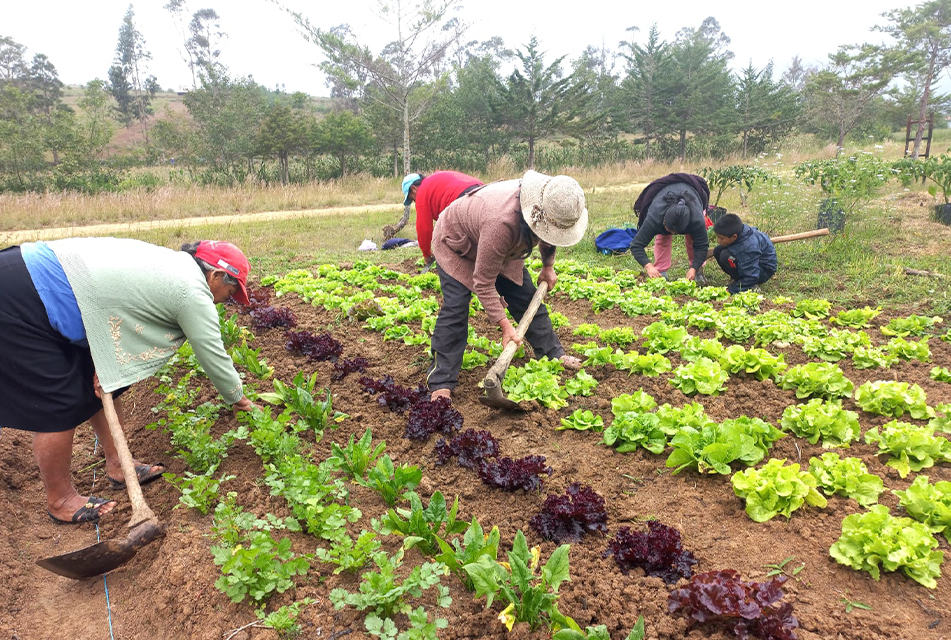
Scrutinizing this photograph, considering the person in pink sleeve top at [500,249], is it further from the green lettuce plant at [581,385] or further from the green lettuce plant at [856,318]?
the green lettuce plant at [856,318]

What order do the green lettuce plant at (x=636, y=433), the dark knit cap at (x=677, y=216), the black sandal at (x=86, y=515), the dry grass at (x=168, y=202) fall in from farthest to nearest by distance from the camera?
1. the dry grass at (x=168, y=202)
2. the dark knit cap at (x=677, y=216)
3. the green lettuce plant at (x=636, y=433)
4. the black sandal at (x=86, y=515)

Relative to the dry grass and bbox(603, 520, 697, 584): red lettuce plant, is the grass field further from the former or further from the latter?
bbox(603, 520, 697, 584): red lettuce plant

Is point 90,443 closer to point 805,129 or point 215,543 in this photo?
point 215,543

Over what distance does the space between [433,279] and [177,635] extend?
546 centimetres

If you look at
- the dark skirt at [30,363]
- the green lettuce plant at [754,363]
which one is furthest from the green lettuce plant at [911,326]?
the dark skirt at [30,363]

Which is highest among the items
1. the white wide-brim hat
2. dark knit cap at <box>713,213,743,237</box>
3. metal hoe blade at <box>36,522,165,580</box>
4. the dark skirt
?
the white wide-brim hat

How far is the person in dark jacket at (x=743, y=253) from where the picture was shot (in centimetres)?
674

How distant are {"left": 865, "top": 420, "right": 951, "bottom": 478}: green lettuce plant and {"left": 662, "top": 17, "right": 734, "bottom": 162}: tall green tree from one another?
86.0ft

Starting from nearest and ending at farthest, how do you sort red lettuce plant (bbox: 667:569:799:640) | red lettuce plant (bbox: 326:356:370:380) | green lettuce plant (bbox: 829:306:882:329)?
red lettuce plant (bbox: 667:569:799:640) → red lettuce plant (bbox: 326:356:370:380) → green lettuce plant (bbox: 829:306:882:329)

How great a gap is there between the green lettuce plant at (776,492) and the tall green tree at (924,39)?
30596 millimetres

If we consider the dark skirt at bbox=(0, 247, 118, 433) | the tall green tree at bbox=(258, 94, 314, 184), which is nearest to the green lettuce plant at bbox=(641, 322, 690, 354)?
the dark skirt at bbox=(0, 247, 118, 433)

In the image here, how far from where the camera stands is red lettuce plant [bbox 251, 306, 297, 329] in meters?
6.10

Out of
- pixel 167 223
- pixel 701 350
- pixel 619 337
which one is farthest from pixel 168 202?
pixel 701 350

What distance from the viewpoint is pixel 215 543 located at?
2840mm
